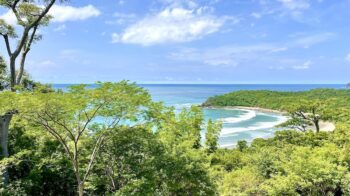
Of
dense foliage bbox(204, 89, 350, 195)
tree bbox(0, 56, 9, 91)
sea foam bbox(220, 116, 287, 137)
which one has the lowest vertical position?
sea foam bbox(220, 116, 287, 137)

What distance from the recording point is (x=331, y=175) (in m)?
12.5

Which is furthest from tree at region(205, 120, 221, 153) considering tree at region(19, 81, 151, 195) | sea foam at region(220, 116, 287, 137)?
sea foam at region(220, 116, 287, 137)

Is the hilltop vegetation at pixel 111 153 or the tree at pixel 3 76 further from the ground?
the tree at pixel 3 76

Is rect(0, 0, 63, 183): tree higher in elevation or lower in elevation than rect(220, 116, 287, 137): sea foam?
higher

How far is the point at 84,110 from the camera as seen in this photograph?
834 cm

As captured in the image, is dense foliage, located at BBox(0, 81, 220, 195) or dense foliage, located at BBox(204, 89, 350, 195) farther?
dense foliage, located at BBox(204, 89, 350, 195)

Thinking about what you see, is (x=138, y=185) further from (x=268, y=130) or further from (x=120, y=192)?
(x=268, y=130)

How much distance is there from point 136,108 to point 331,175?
8470mm

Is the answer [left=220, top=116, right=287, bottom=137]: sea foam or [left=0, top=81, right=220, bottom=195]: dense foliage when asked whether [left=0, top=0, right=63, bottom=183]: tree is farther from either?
[left=220, top=116, right=287, bottom=137]: sea foam

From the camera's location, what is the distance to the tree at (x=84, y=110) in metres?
7.67

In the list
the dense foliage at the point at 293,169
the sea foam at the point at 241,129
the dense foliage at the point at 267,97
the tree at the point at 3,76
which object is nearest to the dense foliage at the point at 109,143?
the dense foliage at the point at 293,169

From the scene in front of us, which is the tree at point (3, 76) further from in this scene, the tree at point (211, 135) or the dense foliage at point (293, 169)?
the tree at point (211, 135)

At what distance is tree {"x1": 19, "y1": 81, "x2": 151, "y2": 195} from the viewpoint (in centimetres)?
767

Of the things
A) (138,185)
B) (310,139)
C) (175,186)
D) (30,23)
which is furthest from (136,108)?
(310,139)
